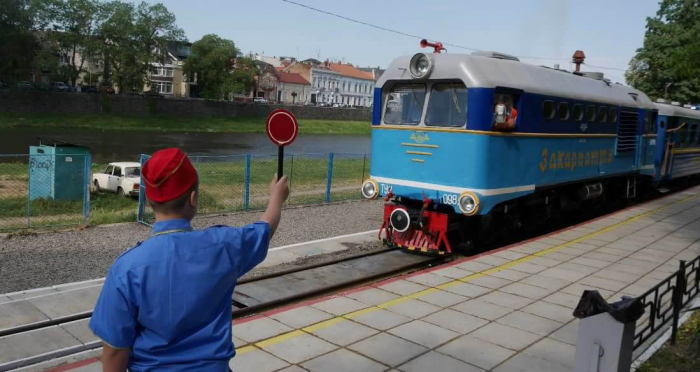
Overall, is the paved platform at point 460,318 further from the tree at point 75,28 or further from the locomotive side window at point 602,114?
the tree at point 75,28

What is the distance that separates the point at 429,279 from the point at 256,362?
375cm

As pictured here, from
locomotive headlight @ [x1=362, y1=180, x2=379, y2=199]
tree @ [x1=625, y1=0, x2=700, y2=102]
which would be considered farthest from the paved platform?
tree @ [x1=625, y1=0, x2=700, y2=102]

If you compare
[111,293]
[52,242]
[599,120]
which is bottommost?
[52,242]

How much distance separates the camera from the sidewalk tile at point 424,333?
6371mm

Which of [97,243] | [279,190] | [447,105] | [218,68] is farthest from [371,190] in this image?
[218,68]

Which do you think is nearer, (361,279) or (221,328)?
(221,328)

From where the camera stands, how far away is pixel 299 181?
2283cm

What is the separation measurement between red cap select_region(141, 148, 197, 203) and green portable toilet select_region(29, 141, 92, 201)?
1349 cm

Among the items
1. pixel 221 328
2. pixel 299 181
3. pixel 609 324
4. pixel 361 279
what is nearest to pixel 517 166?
pixel 361 279

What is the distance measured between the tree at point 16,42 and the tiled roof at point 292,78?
1989 inches

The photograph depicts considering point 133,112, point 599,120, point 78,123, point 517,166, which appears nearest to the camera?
point 517,166

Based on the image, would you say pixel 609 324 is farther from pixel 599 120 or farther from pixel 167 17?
pixel 167 17

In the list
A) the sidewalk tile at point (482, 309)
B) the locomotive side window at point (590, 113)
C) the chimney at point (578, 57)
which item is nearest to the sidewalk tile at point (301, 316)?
the sidewalk tile at point (482, 309)

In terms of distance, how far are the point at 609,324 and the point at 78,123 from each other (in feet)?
185
